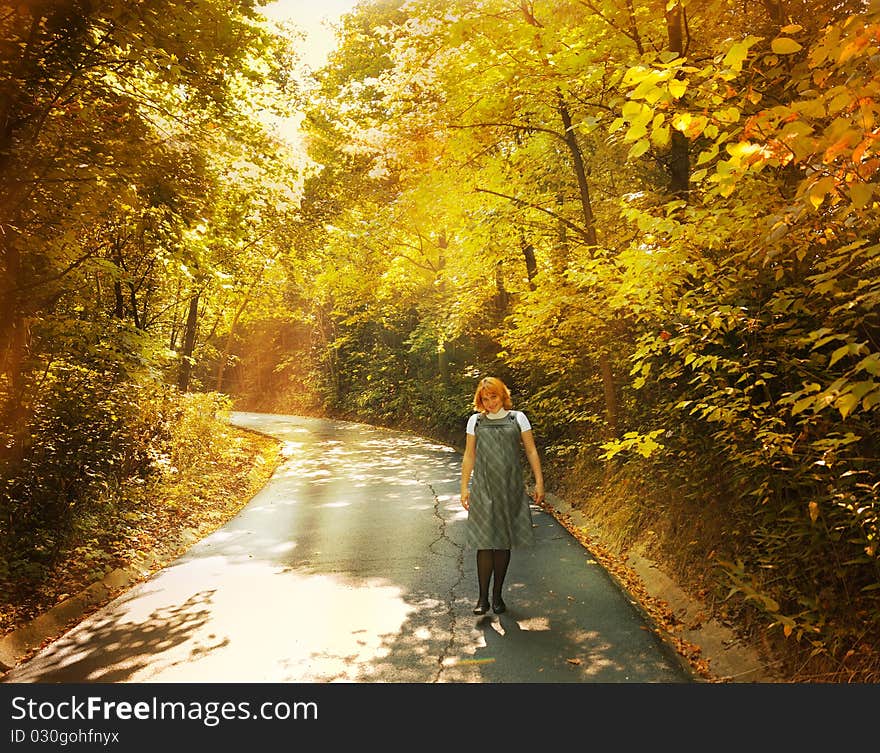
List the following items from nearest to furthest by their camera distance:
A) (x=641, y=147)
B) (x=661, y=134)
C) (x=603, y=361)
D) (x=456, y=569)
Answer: (x=661, y=134) < (x=641, y=147) < (x=456, y=569) < (x=603, y=361)

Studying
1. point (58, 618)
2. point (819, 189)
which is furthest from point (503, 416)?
point (58, 618)

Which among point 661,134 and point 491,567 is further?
point 491,567

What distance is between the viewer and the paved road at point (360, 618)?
4.88 m

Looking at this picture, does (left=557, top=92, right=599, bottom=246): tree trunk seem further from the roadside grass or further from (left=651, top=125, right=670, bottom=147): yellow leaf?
the roadside grass

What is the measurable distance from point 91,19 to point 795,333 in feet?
23.0

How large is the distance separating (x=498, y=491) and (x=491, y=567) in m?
0.73

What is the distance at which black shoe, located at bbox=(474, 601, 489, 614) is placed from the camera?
5.98 metres

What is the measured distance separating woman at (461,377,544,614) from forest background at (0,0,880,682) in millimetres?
984

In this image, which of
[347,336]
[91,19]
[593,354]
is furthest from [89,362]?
[347,336]

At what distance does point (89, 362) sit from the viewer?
31.0 ft

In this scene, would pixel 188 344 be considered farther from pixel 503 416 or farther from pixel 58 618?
pixel 503 416

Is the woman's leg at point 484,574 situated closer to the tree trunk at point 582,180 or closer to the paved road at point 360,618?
the paved road at point 360,618

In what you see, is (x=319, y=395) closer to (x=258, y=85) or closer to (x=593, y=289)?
(x=258, y=85)

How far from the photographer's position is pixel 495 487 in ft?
19.7
